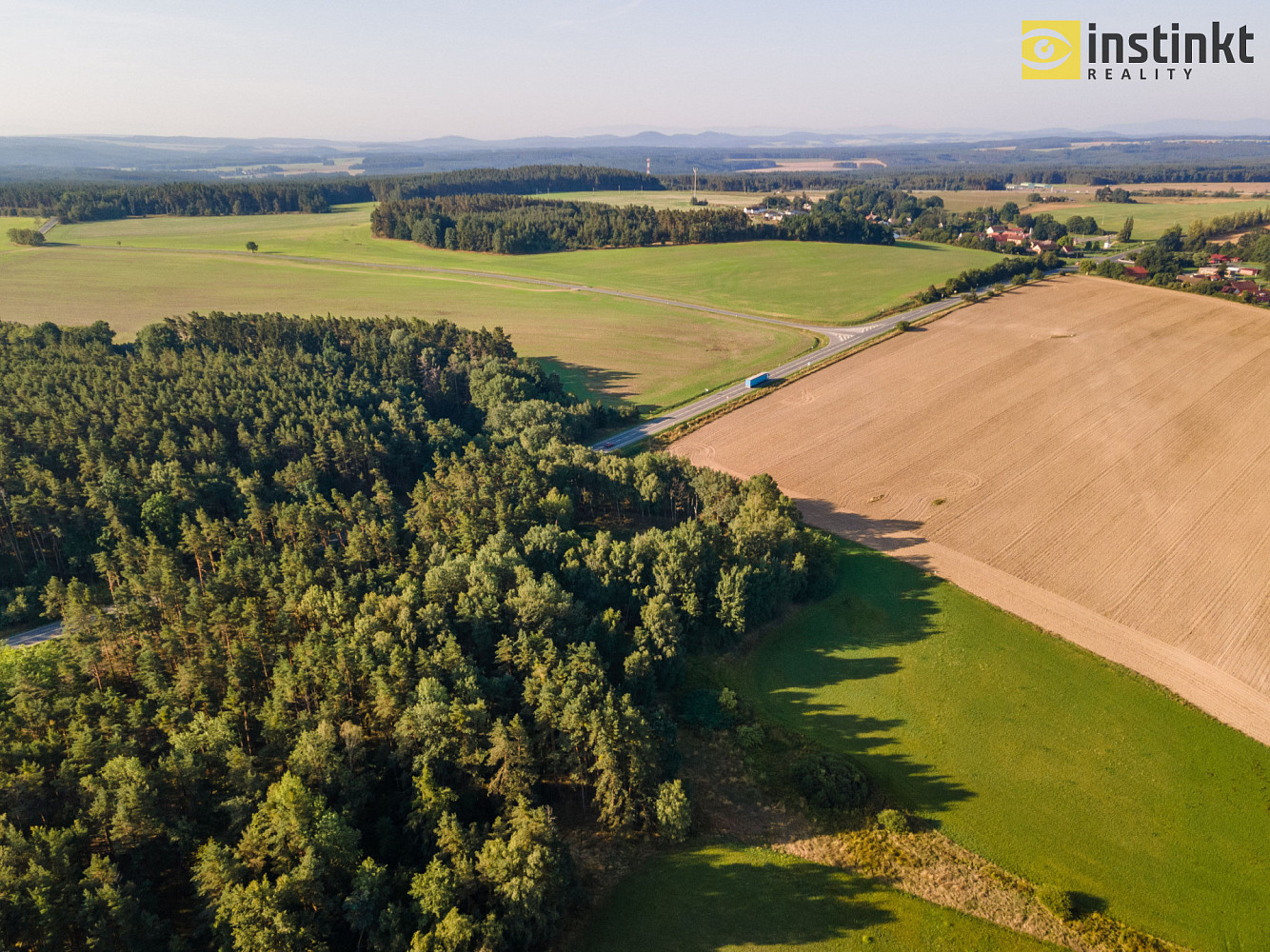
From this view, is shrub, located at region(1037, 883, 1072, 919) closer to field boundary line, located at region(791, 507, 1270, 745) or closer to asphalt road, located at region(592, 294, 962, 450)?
field boundary line, located at region(791, 507, 1270, 745)

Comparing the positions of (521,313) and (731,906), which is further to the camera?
(521,313)

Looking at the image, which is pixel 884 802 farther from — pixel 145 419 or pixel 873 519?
pixel 145 419

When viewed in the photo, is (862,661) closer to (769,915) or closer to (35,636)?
(769,915)

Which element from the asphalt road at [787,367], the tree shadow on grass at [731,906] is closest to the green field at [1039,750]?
the tree shadow on grass at [731,906]

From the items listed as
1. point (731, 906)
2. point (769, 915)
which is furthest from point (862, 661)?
point (731, 906)

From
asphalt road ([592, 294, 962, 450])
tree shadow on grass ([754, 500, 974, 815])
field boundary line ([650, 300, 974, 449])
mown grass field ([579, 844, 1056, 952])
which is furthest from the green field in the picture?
asphalt road ([592, 294, 962, 450])

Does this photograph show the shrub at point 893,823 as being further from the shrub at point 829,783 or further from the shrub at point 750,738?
the shrub at point 750,738
